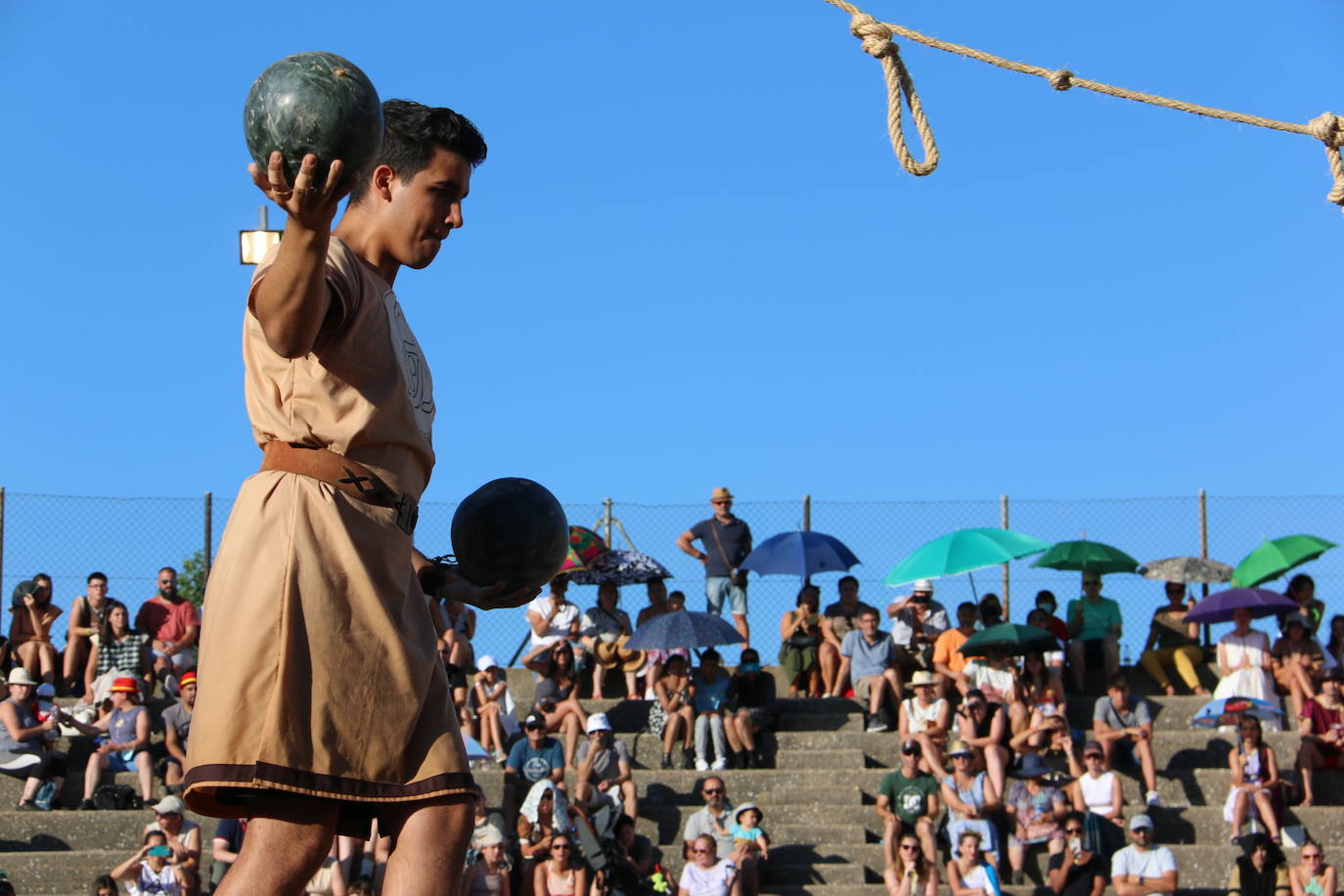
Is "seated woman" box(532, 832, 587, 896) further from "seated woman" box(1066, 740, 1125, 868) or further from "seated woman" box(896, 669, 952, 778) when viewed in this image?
"seated woman" box(1066, 740, 1125, 868)

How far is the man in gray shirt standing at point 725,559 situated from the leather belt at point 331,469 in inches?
535

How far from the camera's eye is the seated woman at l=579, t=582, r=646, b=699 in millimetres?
16875

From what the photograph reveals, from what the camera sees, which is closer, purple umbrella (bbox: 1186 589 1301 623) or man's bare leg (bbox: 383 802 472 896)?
man's bare leg (bbox: 383 802 472 896)

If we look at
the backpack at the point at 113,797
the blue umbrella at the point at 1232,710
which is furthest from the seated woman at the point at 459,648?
the blue umbrella at the point at 1232,710

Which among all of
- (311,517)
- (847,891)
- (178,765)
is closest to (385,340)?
(311,517)

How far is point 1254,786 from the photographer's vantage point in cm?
1418

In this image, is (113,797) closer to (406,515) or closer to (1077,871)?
(1077,871)

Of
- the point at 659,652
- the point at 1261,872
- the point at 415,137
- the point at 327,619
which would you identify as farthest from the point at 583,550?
the point at 327,619

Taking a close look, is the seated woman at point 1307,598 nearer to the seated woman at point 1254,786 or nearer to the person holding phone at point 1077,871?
the seated woman at point 1254,786

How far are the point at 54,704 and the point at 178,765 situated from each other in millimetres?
1981

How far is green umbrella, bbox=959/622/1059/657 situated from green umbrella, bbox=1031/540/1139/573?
1.94 m

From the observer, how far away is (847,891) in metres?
13.3

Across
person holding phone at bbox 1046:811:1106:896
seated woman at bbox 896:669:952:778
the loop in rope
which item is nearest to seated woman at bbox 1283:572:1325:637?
seated woman at bbox 896:669:952:778

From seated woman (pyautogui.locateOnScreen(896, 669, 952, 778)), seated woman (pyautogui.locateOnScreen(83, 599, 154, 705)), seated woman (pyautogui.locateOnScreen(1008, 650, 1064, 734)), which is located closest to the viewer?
seated woman (pyautogui.locateOnScreen(896, 669, 952, 778))
